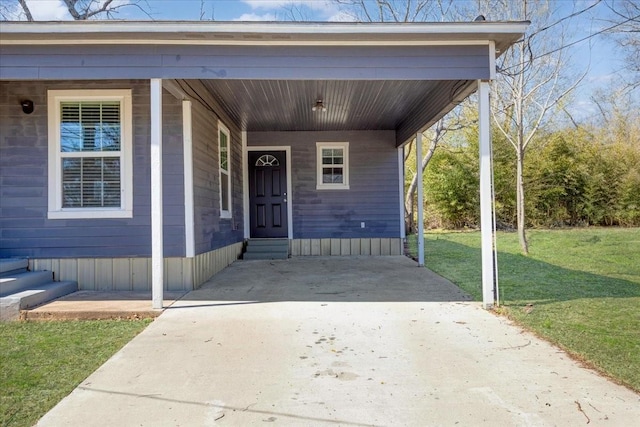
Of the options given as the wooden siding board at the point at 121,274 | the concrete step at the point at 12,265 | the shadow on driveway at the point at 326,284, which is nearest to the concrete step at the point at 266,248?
the shadow on driveway at the point at 326,284

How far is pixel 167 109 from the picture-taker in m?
5.36

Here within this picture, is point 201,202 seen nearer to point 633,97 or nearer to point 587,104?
point 633,97

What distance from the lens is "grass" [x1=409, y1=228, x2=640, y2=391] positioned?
3121 mm

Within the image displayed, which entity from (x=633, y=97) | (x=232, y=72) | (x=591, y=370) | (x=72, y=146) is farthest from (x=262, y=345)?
(x=633, y=97)

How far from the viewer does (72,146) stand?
525cm

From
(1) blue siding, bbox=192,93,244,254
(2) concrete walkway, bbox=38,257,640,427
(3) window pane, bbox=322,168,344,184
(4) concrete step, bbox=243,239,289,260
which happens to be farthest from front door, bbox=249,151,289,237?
(2) concrete walkway, bbox=38,257,640,427

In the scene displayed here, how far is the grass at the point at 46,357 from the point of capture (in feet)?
7.64

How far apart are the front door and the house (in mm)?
1462

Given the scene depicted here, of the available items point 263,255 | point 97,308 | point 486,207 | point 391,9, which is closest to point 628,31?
point 391,9

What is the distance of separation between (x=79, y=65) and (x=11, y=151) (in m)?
1.73

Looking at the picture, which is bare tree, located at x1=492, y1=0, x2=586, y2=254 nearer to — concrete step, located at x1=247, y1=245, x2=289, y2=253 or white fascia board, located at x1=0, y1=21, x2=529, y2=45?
concrete step, located at x1=247, y1=245, x2=289, y2=253

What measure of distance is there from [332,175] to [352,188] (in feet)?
1.71

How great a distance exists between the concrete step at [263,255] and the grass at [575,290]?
288 centimetres

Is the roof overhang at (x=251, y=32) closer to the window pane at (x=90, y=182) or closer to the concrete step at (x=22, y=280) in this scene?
the window pane at (x=90, y=182)
